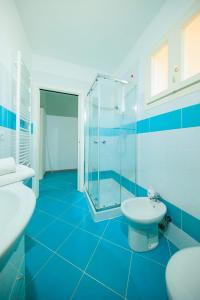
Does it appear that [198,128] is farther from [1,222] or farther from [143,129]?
[1,222]

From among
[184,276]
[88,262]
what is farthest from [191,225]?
[88,262]

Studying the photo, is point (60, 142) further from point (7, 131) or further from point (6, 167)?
point (6, 167)

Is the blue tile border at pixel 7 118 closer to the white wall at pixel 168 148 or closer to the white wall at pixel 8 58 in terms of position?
the white wall at pixel 8 58

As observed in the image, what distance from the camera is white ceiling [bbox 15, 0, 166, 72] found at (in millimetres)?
1434

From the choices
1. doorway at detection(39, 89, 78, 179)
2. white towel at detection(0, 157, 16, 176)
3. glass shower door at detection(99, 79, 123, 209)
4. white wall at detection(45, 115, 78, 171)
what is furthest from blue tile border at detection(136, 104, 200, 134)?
white wall at detection(45, 115, 78, 171)

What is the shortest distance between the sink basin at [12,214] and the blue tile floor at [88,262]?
734 mm

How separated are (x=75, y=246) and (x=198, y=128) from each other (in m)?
1.55

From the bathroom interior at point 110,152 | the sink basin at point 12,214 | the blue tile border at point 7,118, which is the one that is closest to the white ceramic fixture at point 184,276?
the bathroom interior at point 110,152

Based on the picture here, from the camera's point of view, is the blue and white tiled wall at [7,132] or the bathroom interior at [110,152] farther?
the blue and white tiled wall at [7,132]

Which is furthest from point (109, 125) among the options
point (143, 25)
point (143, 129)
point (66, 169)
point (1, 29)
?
point (66, 169)

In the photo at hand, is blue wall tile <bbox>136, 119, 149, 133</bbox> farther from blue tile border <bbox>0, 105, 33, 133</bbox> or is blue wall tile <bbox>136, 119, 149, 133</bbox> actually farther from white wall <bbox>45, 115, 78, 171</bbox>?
white wall <bbox>45, 115, 78, 171</bbox>

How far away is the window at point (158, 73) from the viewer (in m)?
1.63

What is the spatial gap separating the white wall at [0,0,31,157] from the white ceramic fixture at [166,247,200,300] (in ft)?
4.90

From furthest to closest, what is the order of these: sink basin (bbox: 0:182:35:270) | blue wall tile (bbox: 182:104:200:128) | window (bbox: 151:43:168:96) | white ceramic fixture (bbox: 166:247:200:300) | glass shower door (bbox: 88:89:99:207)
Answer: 1. glass shower door (bbox: 88:89:99:207)
2. window (bbox: 151:43:168:96)
3. blue wall tile (bbox: 182:104:200:128)
4. white ceramic fixture (bbox: 166:247:200:300)
5. sink basin (bbox: 0:182:35:270)
